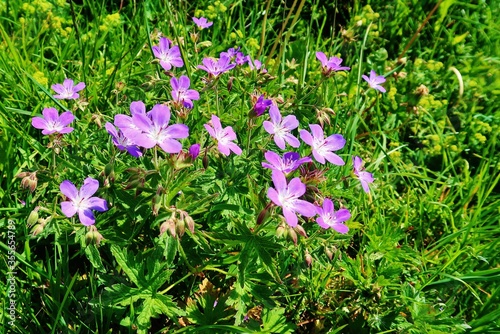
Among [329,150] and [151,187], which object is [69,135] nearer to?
[151,187]

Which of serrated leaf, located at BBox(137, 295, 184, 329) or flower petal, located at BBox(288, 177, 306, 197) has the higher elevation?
flower petal, located at BBox(288, 177, 306, 197)

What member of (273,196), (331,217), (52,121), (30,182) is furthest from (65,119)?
(331,217)

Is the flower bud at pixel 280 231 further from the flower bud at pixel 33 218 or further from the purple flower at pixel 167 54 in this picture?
the purple flower at pixel 167 54

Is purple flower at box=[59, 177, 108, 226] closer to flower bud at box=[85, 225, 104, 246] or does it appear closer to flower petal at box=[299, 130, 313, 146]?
flower bud at box=[85, 225, 104, 246]

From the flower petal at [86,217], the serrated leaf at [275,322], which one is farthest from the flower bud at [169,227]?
the serrated leaf at [275,322]

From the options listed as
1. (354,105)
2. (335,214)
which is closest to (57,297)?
(335,214)

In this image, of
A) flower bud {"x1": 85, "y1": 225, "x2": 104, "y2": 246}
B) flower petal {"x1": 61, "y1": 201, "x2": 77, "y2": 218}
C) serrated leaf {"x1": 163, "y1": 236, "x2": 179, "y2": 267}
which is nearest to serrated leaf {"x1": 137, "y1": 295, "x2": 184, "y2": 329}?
serrated leaf {"x1": 163, "y1": 236, "x2": 179, "y2": 267}

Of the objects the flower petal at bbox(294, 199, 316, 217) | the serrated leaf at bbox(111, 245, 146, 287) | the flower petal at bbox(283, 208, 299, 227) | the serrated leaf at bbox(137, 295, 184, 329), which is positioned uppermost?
the flower petal at bbox(283, 208, 299, 227)
